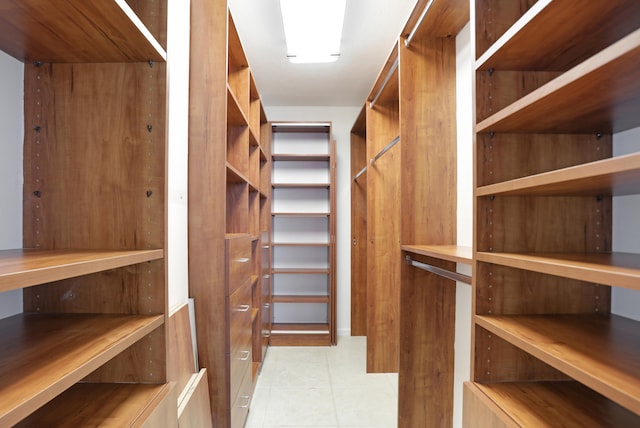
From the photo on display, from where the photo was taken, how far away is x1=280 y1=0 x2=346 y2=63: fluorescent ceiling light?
1.93 meters

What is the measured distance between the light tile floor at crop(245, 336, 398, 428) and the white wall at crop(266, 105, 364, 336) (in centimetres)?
66

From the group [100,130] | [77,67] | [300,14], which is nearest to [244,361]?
[100,130]

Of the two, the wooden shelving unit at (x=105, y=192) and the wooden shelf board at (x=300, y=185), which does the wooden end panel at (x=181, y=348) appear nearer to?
the wooden shelving unit at (x=105, y=192)

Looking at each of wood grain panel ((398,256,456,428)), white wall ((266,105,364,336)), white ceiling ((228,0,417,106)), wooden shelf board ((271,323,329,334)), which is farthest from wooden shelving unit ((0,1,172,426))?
white wall ((266,105,364,336))

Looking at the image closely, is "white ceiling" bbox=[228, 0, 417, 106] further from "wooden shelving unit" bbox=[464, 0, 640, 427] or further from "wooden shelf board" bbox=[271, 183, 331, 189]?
"wooden shelving unit" bbox=[464, 0, 640, 427]

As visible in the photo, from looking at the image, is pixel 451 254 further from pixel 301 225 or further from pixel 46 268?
pixel 301 225

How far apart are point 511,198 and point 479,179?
0.12m

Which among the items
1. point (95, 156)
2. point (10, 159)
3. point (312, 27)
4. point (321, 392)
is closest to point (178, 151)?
point (95, 156)

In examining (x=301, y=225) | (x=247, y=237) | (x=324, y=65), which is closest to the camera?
(x=247, y=237)

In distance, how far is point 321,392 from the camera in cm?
261

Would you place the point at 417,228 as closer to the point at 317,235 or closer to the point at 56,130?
the point at 56,130

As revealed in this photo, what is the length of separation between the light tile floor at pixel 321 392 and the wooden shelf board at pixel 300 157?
2.04 meters

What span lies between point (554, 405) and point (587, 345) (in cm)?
24

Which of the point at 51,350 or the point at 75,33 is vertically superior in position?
the point at 75,33
